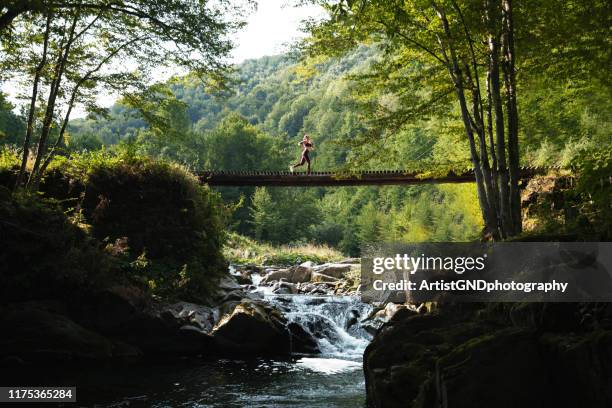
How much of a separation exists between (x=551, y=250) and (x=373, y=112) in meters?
5.12

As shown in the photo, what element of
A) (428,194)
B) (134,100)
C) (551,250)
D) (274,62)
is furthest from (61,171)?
(274,62)

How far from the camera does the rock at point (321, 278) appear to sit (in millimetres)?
16589

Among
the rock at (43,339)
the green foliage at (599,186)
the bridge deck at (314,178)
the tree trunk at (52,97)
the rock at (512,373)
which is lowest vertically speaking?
the rock at (43,339)

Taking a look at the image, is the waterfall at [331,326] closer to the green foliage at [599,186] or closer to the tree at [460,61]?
the tree at [460,61]

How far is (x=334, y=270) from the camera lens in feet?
58.6

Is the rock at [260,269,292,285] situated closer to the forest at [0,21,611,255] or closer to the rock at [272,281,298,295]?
the rock at [272,281,298,295]

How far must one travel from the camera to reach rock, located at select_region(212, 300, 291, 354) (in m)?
9.16

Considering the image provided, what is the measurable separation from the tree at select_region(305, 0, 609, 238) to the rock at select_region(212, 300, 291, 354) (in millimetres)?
4064

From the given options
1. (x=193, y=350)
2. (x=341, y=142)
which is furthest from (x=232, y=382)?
(x=341, y=142)

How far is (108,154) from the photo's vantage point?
1258 cm

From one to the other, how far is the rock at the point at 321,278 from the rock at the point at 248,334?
7021mm

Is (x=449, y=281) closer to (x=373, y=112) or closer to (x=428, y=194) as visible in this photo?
(x=373, y=112)

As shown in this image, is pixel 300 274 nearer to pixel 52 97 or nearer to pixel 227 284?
pixel 227 284

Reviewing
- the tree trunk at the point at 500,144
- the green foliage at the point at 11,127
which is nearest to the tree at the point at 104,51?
the tree trunk at the point at 500,144
